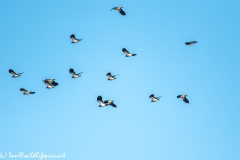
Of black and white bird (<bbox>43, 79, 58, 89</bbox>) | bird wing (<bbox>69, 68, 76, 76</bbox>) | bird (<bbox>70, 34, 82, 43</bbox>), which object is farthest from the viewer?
bird wing (<bbox>69, 68, 76, 76</bbox>)

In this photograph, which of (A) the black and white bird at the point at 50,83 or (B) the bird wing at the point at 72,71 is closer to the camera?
(A) the black and white bird at the point at 50,83

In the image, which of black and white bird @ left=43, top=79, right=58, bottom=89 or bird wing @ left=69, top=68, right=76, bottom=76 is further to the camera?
bird wing @ left=69, top=68, right=76, bottom=76

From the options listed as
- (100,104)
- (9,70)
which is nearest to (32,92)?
(9,70)

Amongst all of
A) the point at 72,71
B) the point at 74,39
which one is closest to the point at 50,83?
the point at 72,71

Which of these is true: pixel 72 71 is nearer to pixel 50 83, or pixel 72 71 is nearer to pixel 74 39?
pixel 50 83

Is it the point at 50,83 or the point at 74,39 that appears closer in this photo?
the point at 74,39

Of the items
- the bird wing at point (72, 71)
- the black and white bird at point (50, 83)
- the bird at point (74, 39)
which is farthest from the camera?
the bird wing at point (72, 71)

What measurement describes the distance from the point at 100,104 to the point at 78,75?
4.62 m

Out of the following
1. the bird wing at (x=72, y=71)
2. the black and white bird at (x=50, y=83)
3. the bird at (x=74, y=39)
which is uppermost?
the bird at (x=74, y=39)

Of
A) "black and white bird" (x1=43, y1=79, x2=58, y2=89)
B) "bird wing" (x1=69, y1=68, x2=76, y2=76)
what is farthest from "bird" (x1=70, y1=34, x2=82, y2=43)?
"black and white bird" (x1=43, y1=79, x2=58, y2=89)

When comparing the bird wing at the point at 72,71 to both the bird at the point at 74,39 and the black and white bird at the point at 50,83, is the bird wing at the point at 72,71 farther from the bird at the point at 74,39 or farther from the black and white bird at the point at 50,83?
the bird at the point at 74,39

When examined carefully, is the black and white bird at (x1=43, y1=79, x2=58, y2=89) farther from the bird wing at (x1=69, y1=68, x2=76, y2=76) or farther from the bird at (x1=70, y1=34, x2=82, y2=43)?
the bird at (x1=70, y1=34, x2=82, y2=43)

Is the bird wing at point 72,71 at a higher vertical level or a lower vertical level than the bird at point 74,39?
lower

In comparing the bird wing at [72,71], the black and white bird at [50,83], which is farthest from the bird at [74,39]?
the black and white bird at [50,83]
